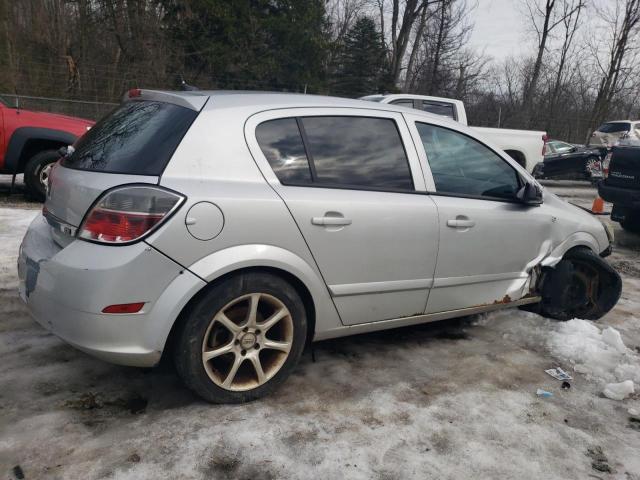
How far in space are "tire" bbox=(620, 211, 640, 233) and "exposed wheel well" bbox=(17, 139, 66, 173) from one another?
28.0 ft

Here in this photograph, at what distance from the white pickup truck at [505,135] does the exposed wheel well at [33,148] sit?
5567 mm

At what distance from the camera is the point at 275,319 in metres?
2.76

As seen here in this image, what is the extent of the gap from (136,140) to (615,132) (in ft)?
64.1

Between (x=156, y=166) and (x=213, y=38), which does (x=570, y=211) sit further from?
(x=213, y=38)

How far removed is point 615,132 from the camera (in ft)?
59.9

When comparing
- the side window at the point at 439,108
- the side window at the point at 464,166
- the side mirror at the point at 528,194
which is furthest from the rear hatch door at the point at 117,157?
the side window at the point at 439,108

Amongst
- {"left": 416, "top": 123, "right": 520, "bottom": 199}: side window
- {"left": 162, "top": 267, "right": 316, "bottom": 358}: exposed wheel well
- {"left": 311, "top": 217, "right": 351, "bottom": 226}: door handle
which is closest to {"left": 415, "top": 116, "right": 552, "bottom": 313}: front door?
{"left": 416, "top": 123, "right": 520, "bottom": 199}: side window

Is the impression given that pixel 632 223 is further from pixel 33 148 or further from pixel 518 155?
pixel 33 148

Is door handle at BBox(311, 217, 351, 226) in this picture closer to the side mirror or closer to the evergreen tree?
the side mirror

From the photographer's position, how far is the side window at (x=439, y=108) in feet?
32.9

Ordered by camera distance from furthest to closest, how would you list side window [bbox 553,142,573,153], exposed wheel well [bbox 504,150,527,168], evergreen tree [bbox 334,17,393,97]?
evergreen tree [bbox 334,17,393,97]
side window [bbox 553,142,573,153]
exposed wheel well [bbox 504,150,527,168]

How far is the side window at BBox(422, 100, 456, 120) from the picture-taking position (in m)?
10.0

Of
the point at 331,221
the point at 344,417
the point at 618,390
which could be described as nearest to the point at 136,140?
the point at 331,221

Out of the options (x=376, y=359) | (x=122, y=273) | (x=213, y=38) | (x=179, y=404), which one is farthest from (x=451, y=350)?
(x=213, y=38)
